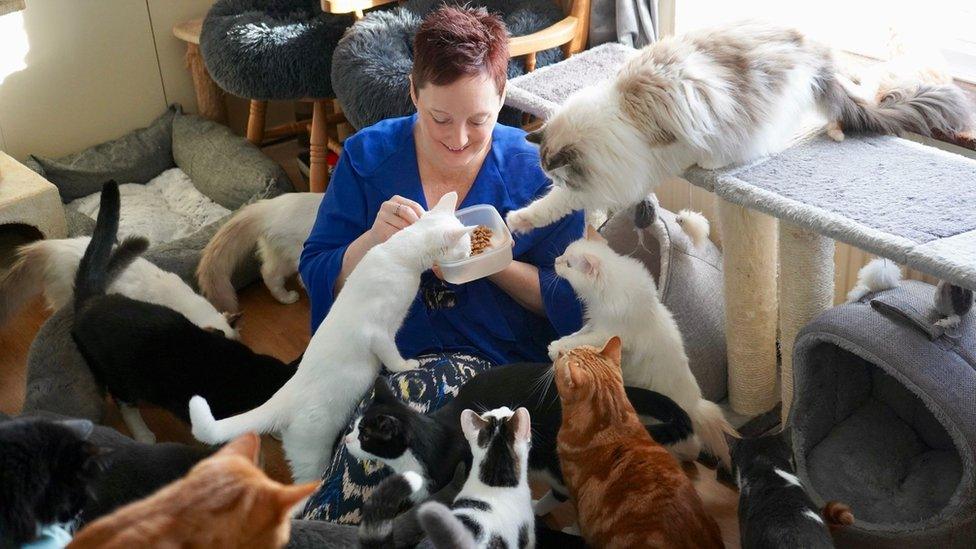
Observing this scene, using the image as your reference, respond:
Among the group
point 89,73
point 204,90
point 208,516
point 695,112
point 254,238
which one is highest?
point 695,112

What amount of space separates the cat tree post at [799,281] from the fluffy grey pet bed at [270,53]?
1663mm

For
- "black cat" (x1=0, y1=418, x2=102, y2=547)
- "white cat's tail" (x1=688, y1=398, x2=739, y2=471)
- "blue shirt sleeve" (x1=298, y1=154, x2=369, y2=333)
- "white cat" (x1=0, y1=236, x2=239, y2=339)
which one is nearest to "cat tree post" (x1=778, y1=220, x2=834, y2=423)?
"white cat's tail" (x1=688, y1=398, x2=739, y2=471)

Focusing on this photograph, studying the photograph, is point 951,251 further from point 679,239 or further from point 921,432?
point 679,239

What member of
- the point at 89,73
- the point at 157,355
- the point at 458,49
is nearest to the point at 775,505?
the point at 458,49

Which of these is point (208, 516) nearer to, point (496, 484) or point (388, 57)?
point (496, 484)

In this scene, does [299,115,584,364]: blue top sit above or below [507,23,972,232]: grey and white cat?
below

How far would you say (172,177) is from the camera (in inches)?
132

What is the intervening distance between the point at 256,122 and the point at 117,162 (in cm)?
51

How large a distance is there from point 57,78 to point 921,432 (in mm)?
2955

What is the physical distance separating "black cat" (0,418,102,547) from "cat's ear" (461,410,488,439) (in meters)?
0.53

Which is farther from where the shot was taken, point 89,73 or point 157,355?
point 89,73

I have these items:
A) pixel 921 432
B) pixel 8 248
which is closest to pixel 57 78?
pixel 8 248

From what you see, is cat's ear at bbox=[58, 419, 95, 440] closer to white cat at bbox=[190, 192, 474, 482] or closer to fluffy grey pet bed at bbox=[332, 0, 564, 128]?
white cat at bbox=[190, 192, 474, 482]

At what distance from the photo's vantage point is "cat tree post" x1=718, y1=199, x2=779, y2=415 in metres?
1.86
